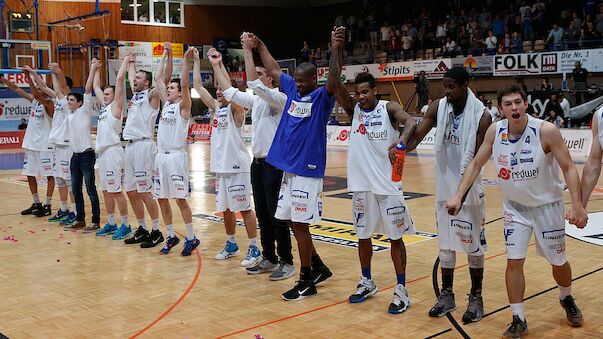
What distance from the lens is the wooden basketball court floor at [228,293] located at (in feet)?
17.0

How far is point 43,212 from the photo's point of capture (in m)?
11.2

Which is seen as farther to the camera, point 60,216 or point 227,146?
point 60,216

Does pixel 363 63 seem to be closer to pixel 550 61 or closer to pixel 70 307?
pixel 550 61

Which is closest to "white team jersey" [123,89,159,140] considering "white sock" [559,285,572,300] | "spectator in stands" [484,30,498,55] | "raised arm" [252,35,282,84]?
"raised arm" [252,35,282,84]

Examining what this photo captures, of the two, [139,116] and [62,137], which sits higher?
[139,116]

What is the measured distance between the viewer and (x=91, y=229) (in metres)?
9.71

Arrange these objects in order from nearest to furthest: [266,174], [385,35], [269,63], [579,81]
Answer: [269,63]
[266,174]
[579,81]
[385,35]

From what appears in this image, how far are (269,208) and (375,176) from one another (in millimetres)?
1595

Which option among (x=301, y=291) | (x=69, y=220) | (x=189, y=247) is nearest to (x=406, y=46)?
(x=69, y=220)

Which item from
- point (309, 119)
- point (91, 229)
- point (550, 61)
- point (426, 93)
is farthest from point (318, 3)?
point (309, 119)

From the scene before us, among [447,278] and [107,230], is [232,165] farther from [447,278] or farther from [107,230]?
[107,230]

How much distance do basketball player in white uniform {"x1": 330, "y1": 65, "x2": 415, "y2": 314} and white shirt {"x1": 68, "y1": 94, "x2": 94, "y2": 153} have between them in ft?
17.3

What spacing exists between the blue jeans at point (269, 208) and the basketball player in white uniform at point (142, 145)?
2144 millimetres

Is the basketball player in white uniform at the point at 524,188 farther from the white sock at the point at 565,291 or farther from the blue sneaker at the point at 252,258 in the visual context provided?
the blue sneaker at the point at 252,258
